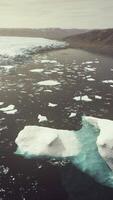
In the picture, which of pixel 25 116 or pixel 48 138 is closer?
pixel 48 138

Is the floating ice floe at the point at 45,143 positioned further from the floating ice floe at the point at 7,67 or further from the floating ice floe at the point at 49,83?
the floating ice floe at the point at 7,67

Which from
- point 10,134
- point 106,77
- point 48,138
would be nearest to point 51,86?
point 106,77

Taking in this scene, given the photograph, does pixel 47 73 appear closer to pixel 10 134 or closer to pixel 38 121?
pixel 38 121

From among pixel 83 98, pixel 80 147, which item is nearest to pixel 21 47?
pixel 83 98

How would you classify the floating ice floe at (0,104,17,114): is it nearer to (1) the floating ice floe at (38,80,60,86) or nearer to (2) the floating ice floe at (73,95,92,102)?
(2) the floating ice floe at (73,95,92,102)

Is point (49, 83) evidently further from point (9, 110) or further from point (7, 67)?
point (7, 67)
